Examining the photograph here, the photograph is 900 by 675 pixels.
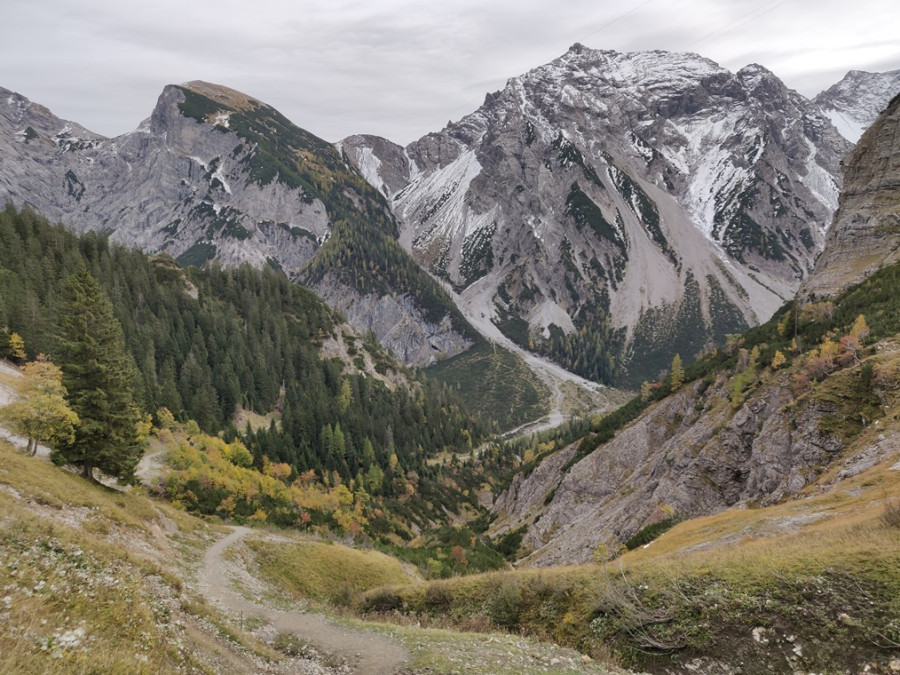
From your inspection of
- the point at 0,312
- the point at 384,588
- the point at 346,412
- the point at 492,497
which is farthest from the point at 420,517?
the point at 0,312

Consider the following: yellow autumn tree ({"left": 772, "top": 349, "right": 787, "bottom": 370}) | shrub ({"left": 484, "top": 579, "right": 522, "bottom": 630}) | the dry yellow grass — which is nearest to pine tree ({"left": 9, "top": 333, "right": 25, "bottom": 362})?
the dry yellow grass

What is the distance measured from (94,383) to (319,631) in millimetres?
28847

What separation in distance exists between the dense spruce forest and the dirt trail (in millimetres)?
62825

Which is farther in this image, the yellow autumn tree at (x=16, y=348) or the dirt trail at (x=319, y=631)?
the yellow autumn tree at (x=16, y=348)

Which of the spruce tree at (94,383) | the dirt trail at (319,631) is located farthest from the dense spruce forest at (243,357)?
the dirt trail at (319,631)

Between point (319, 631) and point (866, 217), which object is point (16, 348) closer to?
point (319, 631)

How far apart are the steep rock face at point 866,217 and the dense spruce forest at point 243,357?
106 m

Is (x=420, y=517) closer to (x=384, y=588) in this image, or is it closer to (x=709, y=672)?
(x=384, y=588)

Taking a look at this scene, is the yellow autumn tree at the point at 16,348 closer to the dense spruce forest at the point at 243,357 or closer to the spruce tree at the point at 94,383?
the dense spruce forest at the point at 243,357

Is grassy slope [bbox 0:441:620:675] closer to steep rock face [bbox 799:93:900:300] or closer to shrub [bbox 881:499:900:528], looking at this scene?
shrub [bbox 881:499:900:528]

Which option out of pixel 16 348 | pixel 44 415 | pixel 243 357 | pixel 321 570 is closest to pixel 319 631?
pixel 321 570

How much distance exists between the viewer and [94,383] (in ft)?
119

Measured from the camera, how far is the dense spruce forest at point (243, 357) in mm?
105750

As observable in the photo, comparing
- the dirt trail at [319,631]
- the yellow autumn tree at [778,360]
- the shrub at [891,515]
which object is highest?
the yellow autumn tree at [778,360]
